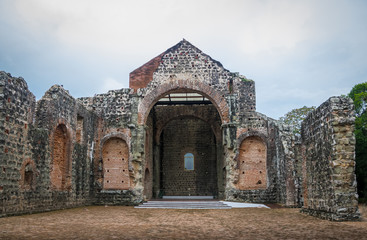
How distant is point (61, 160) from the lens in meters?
13.2

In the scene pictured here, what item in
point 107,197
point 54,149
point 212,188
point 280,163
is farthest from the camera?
point 212,188

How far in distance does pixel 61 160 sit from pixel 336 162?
968 centimetres

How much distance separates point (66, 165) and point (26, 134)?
3085mm

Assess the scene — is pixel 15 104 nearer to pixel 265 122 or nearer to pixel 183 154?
pixel 265 122

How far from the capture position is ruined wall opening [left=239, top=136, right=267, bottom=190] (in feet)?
52.8

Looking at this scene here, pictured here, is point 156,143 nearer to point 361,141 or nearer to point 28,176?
point 28,176

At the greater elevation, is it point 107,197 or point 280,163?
point 280,163

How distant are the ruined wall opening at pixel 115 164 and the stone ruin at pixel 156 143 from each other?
5 cm

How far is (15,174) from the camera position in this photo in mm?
9812

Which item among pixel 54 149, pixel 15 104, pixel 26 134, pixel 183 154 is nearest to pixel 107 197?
pixel 54 149

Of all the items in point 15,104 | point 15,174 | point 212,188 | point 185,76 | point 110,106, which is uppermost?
point 185,76

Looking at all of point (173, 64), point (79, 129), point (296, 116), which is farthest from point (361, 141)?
point (79, 129)

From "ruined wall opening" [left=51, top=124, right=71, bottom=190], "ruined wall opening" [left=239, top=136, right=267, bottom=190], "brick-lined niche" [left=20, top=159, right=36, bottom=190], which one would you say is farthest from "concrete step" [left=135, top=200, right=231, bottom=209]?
"brick-lined niche" [left=20, top=159, right=36, bottom=190]

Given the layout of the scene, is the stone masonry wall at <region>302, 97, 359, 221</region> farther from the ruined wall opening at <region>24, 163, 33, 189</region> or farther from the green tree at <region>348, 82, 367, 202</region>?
the green tree at <region>348, 82, 367, 202</region>
